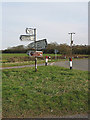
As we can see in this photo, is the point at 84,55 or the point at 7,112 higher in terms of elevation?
the point at 84,55

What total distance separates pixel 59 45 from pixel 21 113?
33987mm

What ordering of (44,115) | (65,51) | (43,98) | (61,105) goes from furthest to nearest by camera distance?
1. (65,51)
2. (43,98)
3. (61,105)
4. (44,115)

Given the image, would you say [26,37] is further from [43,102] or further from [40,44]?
[43,102]

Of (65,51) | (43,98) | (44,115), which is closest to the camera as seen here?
(44,115)

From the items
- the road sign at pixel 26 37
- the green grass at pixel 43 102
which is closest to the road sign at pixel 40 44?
the road sign at pixel 26 37

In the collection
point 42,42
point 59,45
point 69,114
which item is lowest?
point 69,114

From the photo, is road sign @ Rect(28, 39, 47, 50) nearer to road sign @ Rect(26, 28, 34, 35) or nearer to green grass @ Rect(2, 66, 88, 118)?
road sign @ Rect(26, 28, 34, 35)

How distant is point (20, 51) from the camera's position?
3372cm

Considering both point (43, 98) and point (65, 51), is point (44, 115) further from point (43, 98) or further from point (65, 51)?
point (65, 51)

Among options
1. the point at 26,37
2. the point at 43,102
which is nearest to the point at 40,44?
the point at 26,37

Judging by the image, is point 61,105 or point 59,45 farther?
point 59,45

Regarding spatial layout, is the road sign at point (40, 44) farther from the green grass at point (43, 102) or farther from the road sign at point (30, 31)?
the green grass at point (43, 102)

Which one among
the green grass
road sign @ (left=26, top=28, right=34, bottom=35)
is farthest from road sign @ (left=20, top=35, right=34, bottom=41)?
the green grass

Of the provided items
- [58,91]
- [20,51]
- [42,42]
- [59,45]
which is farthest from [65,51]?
[58,91]
